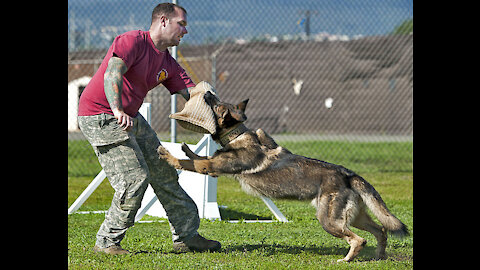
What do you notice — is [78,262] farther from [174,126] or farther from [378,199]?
[174,126]

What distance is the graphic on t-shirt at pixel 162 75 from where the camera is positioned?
443 cm

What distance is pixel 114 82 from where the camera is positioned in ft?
12.9

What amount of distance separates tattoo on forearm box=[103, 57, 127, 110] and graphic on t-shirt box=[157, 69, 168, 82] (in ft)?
1.51

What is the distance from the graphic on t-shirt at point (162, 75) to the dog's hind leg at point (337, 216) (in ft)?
5.10

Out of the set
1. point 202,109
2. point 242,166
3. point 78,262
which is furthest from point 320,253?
point 78,262

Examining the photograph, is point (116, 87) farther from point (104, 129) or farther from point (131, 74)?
point (104, 129)

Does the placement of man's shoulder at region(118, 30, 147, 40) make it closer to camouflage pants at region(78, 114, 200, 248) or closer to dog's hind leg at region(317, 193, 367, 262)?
camouflage pants at region(78, 114, 200, 248)

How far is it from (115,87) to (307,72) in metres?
7.79

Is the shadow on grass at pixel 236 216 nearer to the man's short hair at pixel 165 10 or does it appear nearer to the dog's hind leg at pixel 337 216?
the dog's hind leg at pixel 337 216

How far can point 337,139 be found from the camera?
11.1 m

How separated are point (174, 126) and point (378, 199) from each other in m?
3.49

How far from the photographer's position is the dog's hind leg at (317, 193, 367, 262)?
167 inches

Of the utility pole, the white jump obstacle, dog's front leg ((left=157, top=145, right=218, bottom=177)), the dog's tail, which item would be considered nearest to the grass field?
the white jump obstacle

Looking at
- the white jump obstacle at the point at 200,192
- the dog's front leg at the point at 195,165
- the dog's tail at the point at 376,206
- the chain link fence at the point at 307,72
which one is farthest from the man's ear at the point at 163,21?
the chain link fence at the point at 307,72
